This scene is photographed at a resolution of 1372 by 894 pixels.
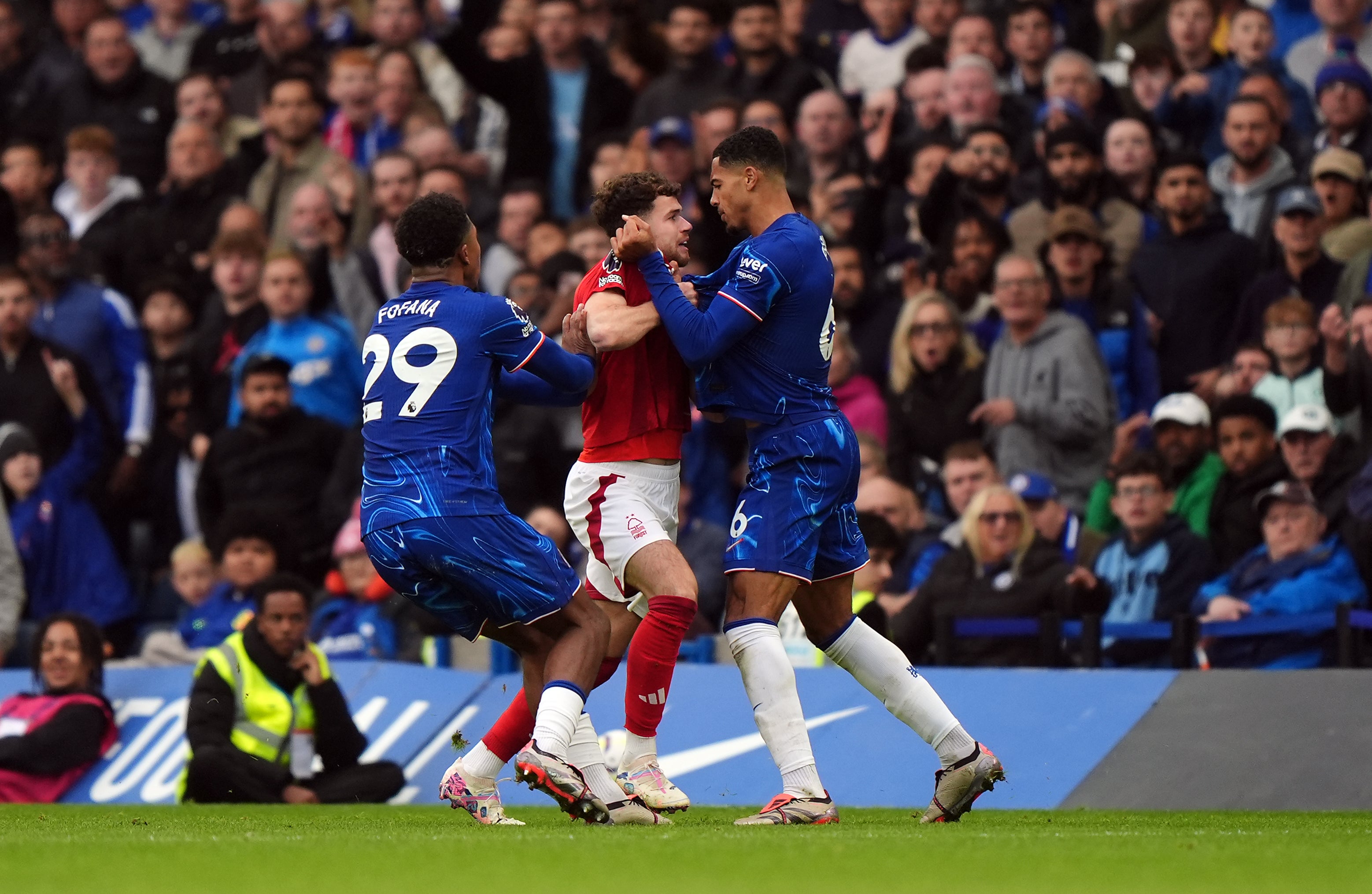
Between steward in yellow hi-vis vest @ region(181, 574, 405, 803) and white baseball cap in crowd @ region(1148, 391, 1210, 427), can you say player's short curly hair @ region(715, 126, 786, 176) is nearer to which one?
steward in yellow hi-vis vest @ region(181, 574, 405, 803)

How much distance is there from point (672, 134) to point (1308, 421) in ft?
17.1

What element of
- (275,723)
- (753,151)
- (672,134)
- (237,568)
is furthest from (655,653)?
(672,134)

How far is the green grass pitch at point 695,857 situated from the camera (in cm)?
574

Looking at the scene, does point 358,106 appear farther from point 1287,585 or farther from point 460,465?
point 460,465

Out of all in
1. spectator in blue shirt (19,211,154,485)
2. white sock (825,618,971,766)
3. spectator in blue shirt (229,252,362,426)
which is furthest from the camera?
spectator in blue shirt (19,211,154,485)

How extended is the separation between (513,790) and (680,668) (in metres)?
1.11

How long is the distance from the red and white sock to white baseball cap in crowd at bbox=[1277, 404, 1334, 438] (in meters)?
4.75

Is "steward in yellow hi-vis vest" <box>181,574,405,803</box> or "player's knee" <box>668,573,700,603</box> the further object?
"steward in yellow hi-vis vest" <box>181,574,405,803</box>

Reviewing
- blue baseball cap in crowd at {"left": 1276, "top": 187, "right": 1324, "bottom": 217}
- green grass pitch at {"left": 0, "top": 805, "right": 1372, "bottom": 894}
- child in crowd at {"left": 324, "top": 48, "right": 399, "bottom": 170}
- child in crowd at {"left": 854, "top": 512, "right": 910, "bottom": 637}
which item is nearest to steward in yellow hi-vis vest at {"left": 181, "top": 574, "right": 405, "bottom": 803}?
green grass pitch at {"left": 0, "top": 805, "right": 1372, "bottom": 894}

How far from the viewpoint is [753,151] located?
8367 mm

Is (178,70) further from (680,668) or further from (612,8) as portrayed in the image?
(680,668)

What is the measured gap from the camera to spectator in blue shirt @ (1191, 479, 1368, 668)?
1084 centimetres

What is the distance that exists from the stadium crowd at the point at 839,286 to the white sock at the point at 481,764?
360cm

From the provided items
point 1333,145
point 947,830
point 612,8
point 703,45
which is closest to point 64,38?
point 612,8
